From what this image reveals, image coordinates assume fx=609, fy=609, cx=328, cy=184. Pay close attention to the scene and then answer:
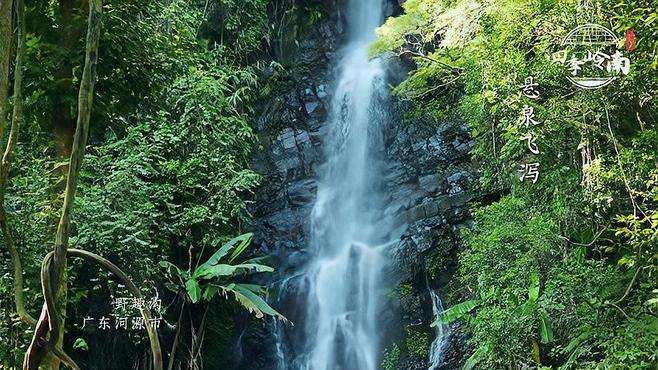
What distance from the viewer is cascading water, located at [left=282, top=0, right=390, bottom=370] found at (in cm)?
1183

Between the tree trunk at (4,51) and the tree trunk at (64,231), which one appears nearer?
the tree trunk at (64,231)

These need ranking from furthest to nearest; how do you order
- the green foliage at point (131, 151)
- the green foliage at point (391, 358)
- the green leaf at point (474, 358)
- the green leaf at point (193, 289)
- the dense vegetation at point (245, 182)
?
the green foliage at point (391, 358)
the green leaf at point (193, 289)
the green leaf at point (474, 358)
the green foliage at point (131, 151)
the dense vegetation at point (245, 182)

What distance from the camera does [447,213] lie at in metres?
12.0

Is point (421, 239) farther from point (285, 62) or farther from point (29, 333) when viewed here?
point (29, 333)

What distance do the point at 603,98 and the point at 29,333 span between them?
228 inches

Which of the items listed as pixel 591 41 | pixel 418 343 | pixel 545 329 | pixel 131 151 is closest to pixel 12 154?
pixel 591 41

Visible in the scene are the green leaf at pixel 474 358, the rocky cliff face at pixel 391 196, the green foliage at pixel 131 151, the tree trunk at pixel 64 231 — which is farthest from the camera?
the rocky cliff face at pixel 391 196

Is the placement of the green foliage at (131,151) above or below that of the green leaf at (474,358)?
above

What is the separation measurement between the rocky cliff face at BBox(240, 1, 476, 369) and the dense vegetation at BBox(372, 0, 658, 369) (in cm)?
339

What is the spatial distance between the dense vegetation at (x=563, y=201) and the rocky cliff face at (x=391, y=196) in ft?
Answer: 11.1

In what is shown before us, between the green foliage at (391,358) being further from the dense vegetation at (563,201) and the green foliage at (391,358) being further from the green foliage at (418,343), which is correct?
the dense vegetation at (563,201)

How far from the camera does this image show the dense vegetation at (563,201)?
5.52 meters

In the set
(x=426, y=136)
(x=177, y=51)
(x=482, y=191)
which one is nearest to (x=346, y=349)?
(x=482, y=191)

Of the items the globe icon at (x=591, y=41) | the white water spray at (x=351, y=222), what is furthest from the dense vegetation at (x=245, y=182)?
the white water spray at (x=351, y=222)
